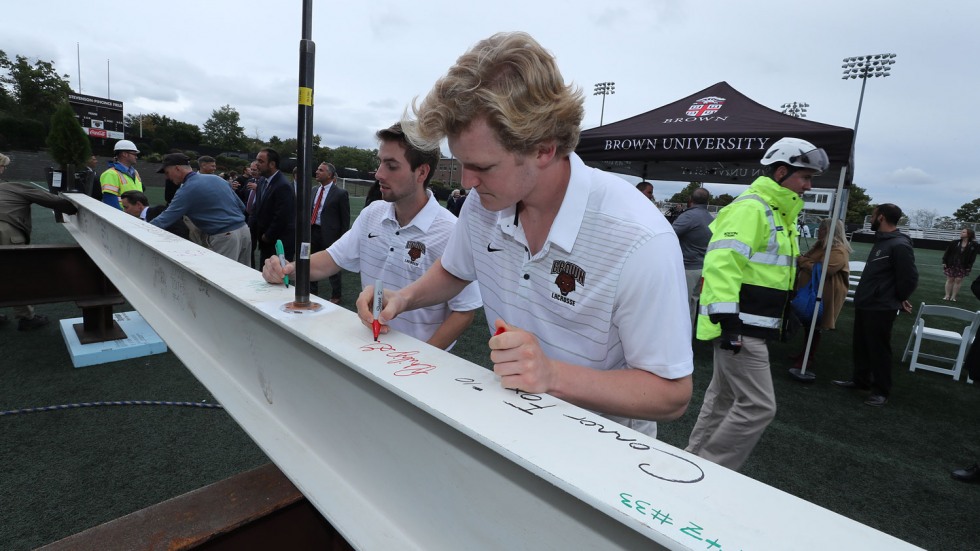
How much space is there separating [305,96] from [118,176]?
9.10m

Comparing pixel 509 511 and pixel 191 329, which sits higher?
pixel 509 511

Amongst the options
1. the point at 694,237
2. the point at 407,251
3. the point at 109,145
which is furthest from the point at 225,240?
the point at 109,145

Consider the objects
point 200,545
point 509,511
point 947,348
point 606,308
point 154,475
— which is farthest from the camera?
point 947,348

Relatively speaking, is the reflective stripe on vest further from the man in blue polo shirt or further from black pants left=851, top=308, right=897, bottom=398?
the man in blue polo shirt

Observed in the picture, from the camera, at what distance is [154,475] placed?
2693 mm

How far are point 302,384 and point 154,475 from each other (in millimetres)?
2095

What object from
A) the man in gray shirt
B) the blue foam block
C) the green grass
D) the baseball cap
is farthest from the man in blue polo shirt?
the man in gray shirt

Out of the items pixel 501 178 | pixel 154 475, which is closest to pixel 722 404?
pixel 501 178

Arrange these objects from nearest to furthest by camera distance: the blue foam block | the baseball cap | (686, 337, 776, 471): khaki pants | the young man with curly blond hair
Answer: the young man with curly blond hair, (686, 337, 776, 471): khaki pants, the blue foam block, the baseball cap

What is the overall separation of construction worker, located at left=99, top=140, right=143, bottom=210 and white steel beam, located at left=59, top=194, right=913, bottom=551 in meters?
8.24

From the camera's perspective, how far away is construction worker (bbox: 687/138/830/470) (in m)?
2.77

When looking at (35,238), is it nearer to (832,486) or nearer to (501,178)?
(501,178)

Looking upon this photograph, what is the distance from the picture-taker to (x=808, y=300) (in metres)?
5.62

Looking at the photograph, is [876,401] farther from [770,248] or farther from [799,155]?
[799,155]
